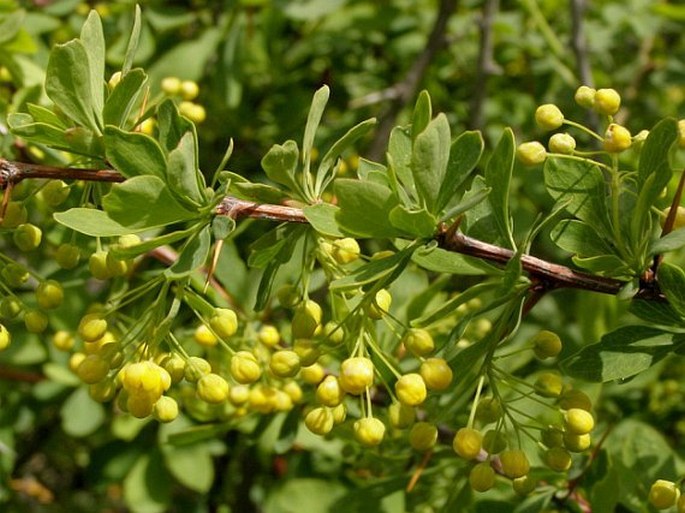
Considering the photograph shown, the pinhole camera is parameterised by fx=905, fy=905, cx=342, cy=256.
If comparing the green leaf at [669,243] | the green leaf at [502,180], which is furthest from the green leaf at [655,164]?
the green leaf at [502,180]

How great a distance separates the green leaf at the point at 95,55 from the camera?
98cm

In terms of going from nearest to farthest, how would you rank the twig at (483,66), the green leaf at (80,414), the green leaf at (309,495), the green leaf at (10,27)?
the green leaf at (10,27) → the green leaf at (309,495) → the green leaf at (80,414) → the twig at (483,66)

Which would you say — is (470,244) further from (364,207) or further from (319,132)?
(319,132)

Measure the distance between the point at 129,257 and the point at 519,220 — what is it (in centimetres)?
108

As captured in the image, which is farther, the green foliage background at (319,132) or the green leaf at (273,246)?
the green foliage background at (319,132)

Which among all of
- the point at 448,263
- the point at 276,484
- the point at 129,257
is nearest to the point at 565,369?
the point at 448,263

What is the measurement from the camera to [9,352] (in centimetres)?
197

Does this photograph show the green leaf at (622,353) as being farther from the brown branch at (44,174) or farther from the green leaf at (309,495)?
the green leaf at (309,495)

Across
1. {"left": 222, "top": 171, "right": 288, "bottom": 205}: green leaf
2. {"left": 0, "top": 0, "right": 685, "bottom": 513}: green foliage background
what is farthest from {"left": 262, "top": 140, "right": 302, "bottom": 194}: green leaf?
{"left": 0, "top": 0, "right": 685, "bottom": 513}: green foliage background

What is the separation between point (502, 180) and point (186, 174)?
1.05 feet

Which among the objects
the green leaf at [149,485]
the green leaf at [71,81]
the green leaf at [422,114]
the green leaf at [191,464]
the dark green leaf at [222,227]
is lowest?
the green leaf at [149,485]

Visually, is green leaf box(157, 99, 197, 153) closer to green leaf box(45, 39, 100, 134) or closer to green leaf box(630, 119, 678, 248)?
green leaf box(45, 39, 100, 134)

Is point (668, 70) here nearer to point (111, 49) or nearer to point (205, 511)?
point (111, 49)

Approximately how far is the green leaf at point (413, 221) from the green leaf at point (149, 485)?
1395mm
